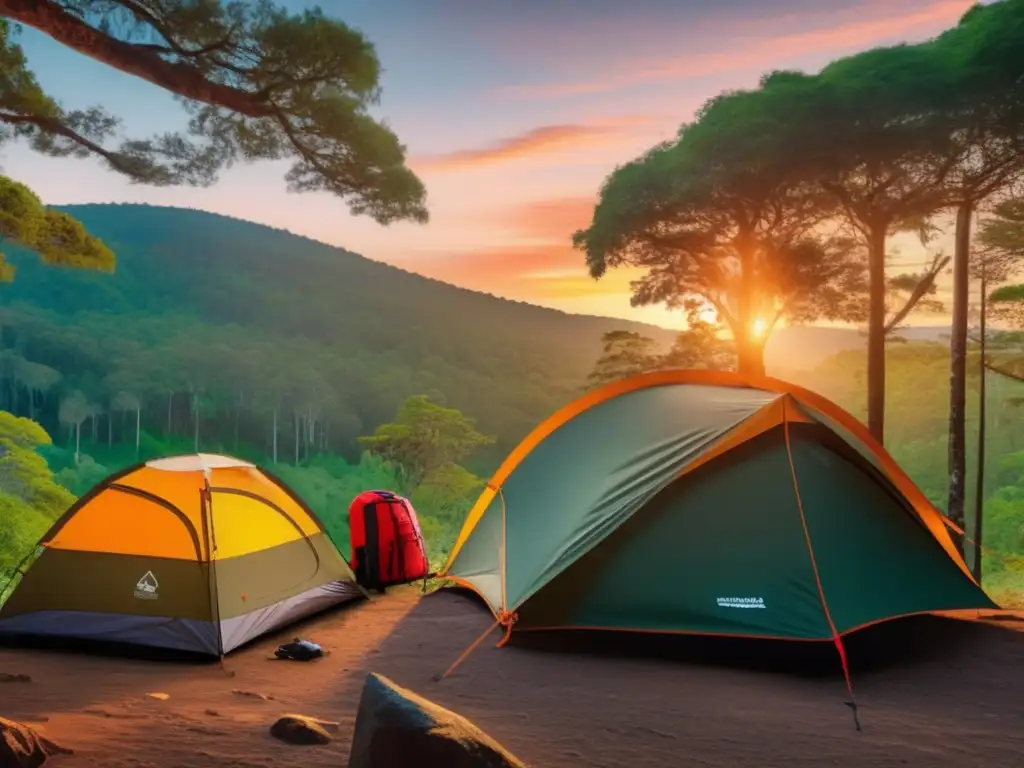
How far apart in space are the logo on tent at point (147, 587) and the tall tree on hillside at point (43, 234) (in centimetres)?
615

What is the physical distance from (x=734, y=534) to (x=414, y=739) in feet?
9.72

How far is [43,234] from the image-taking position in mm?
9961

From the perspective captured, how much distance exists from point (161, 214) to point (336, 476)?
2784 cm

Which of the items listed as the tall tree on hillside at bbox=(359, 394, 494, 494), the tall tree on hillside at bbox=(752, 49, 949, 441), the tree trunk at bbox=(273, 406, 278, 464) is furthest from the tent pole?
the tree trunk at bbox=(273, 406, 278, 464)

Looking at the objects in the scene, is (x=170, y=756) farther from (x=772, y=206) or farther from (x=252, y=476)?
(x=772, y=206)

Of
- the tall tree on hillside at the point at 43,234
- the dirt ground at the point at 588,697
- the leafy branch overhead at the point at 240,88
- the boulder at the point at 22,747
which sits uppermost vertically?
the leafy branch overhead at the point at 240,88

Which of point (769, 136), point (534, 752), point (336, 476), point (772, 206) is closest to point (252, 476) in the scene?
point (534, 752)

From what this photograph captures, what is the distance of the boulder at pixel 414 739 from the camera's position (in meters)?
2.69

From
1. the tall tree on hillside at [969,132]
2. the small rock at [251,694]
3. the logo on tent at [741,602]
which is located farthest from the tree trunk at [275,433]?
the logo on tent at [741,602]

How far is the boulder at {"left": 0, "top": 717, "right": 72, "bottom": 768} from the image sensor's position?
2.88 meters

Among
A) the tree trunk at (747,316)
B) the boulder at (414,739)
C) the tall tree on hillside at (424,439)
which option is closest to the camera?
the boulder at (414,739)

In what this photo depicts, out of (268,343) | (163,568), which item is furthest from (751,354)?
(268,343)

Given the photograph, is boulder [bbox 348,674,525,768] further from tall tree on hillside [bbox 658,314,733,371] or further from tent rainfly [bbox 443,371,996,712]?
tall tree on hillside [bbox 658,314,733,371]

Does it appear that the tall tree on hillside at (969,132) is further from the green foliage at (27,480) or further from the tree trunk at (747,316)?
the green foliage at (27,480)
